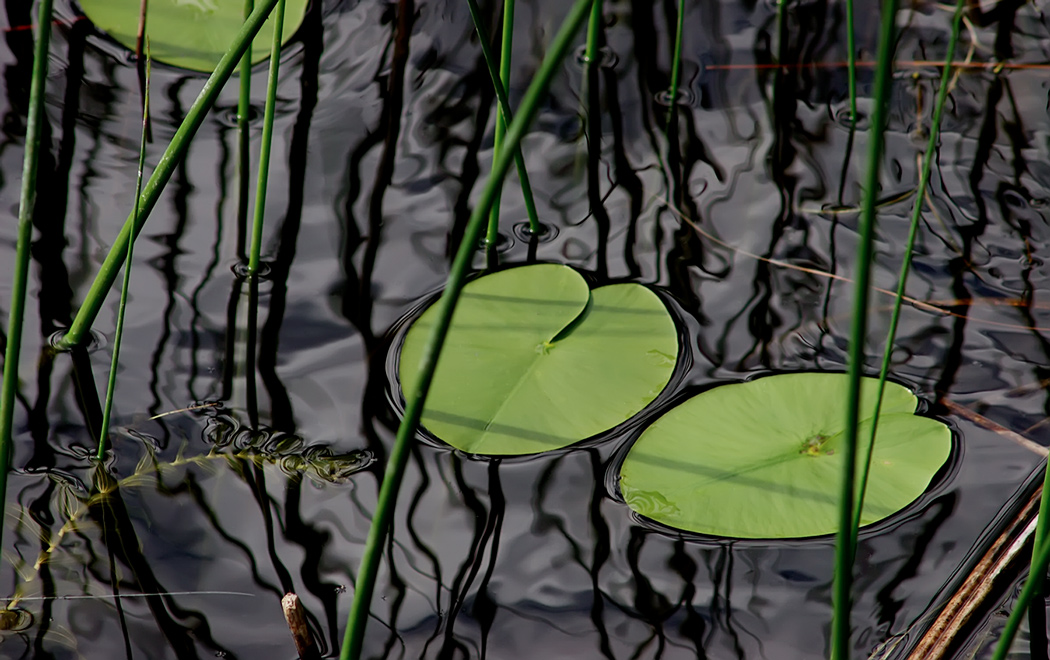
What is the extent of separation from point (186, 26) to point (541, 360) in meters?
1.06

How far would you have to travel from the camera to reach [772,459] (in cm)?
111

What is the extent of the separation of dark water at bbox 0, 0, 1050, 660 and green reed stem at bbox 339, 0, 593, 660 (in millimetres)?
393

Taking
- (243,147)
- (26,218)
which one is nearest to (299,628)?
(26,218)

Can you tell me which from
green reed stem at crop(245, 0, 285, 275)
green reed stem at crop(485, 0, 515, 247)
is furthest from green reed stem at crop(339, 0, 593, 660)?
green reed stem at crop(245, 0, 285, 275)

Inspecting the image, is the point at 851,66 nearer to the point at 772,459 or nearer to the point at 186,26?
the point at 772,459

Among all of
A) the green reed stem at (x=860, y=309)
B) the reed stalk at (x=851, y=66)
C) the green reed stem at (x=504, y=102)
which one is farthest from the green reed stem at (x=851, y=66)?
the green reed stem at (x=860, y=309)

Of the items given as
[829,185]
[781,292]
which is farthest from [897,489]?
[829,185]

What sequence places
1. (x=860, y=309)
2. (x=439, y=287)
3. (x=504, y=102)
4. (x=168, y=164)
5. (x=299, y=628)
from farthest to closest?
(x=439, y=287) → (x=504, y=102) → (x=168, y=164) → (x=299, y=628) → (x=860, y=309)

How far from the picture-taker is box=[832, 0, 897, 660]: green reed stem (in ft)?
1.43

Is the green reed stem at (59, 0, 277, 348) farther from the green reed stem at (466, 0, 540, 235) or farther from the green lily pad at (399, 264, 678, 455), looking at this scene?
the green lily pad at (399, 264, 678, 455)

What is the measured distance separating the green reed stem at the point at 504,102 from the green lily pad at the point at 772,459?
42 cm

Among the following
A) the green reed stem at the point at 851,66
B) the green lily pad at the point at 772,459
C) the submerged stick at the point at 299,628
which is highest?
the green reed stem at the point at 851,66

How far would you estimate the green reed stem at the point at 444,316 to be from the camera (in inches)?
19.1

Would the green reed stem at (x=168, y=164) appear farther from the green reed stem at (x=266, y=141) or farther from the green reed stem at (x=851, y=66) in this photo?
the green reed stem at (x=851, y=66)
